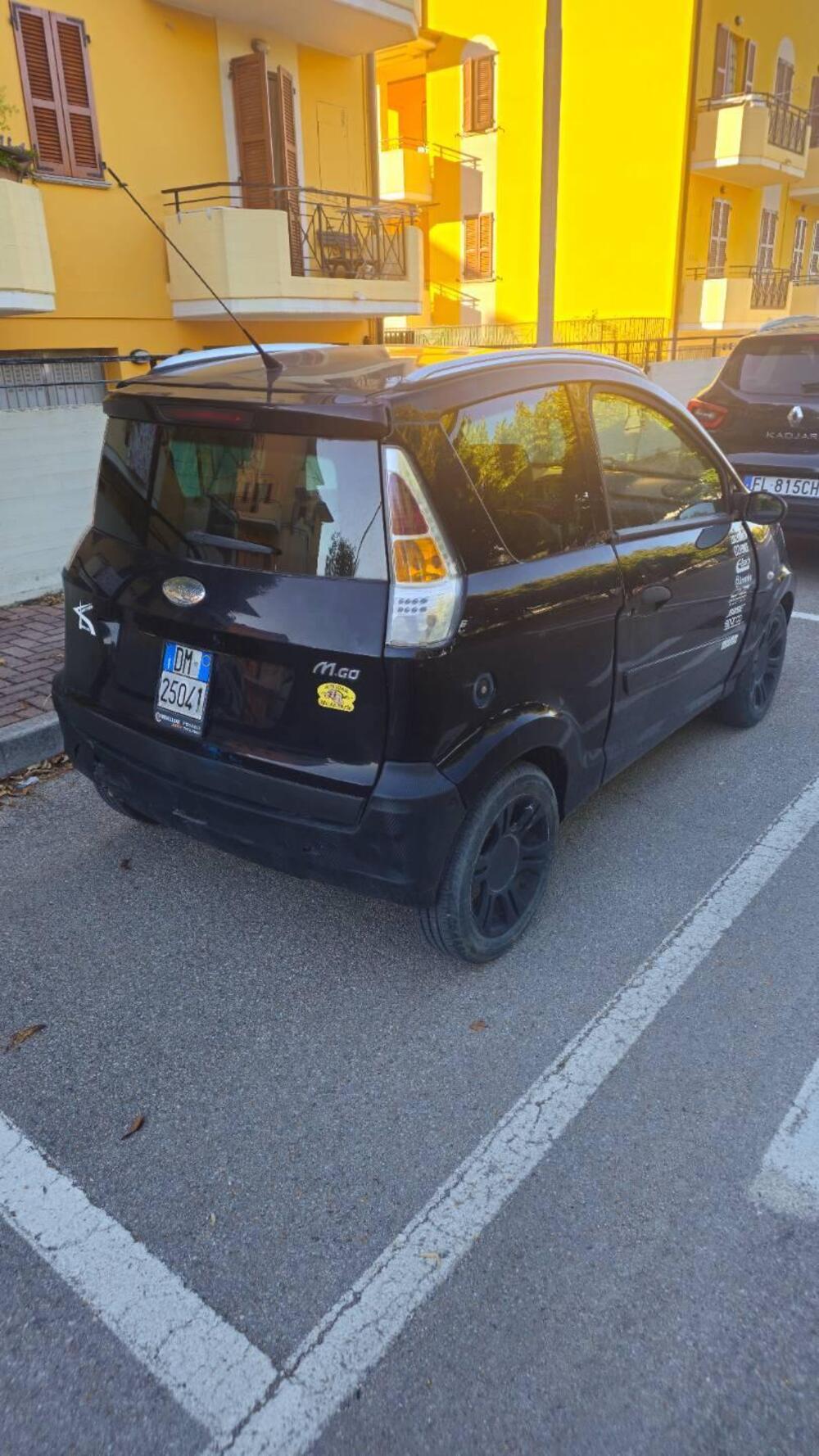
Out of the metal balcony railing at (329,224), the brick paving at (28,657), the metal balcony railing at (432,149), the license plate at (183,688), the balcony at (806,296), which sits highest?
the metal balcony railing at (432,149)

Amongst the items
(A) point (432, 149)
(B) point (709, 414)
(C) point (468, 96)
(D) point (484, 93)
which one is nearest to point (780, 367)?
(B) point (709, 414)

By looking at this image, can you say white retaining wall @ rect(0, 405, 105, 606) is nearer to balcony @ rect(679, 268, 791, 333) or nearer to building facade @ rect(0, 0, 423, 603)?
building facade @ rect(0, 0, 423, 603)

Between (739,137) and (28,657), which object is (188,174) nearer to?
(28,657)

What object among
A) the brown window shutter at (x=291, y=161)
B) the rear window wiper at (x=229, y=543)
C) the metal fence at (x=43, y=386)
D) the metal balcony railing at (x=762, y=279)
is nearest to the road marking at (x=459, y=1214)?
the rear window wiper at (x=229, y=543)

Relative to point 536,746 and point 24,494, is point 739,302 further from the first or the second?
point 536,746

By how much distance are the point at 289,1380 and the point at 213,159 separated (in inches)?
440

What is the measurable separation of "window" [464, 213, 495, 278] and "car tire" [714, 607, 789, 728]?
20.2 metres

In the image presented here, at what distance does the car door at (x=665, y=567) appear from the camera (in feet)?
10.9

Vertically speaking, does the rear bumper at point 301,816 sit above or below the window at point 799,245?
below

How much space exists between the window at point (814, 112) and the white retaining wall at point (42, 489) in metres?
24.1

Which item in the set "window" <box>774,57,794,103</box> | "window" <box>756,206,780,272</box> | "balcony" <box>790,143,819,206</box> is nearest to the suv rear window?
"window" <box>756,206,780,272</box>

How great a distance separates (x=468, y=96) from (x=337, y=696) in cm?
2358

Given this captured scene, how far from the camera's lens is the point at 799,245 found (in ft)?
82.2

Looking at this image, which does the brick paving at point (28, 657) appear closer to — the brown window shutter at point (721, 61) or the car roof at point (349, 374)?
the car roof at point (349, 374)
